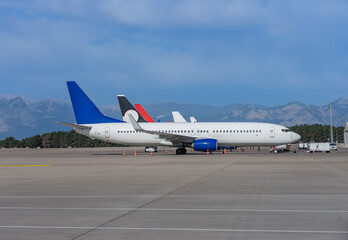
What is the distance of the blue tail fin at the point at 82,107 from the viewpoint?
55500 millimetres

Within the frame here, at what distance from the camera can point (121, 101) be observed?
255 ft

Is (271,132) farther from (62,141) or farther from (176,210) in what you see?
(62,141)

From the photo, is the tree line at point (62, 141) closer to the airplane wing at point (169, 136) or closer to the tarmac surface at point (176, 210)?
the airplane wing at point (169, 136)

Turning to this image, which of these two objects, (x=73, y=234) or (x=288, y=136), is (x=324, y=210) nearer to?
(x=73, y=234)

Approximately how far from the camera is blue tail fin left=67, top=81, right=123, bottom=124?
55500 mm

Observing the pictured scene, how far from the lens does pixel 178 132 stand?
53.9 metres

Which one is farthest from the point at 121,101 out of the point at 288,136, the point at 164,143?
the point at 288,136

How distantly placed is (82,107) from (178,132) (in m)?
11.9

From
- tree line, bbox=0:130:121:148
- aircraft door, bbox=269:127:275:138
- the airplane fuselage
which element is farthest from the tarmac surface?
tree line, bbox=0:130:121:148

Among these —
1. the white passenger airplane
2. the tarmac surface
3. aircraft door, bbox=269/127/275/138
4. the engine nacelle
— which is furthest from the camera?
aircraft door, bbox=269/127/275/138

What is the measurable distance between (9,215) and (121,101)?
219ft

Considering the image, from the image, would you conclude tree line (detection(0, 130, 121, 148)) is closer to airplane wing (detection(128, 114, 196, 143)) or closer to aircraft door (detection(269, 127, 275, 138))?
airplane wing (detection(128, 114, 196, 143))

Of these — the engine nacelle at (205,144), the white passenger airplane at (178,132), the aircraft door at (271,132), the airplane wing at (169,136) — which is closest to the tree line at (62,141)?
the white passenger airplane at (178,132)

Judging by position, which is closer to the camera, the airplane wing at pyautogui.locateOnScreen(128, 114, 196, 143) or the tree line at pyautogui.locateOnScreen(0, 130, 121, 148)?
the airplane wing at pyautogui.locateOnScreen(128, 114, 196, 143)
